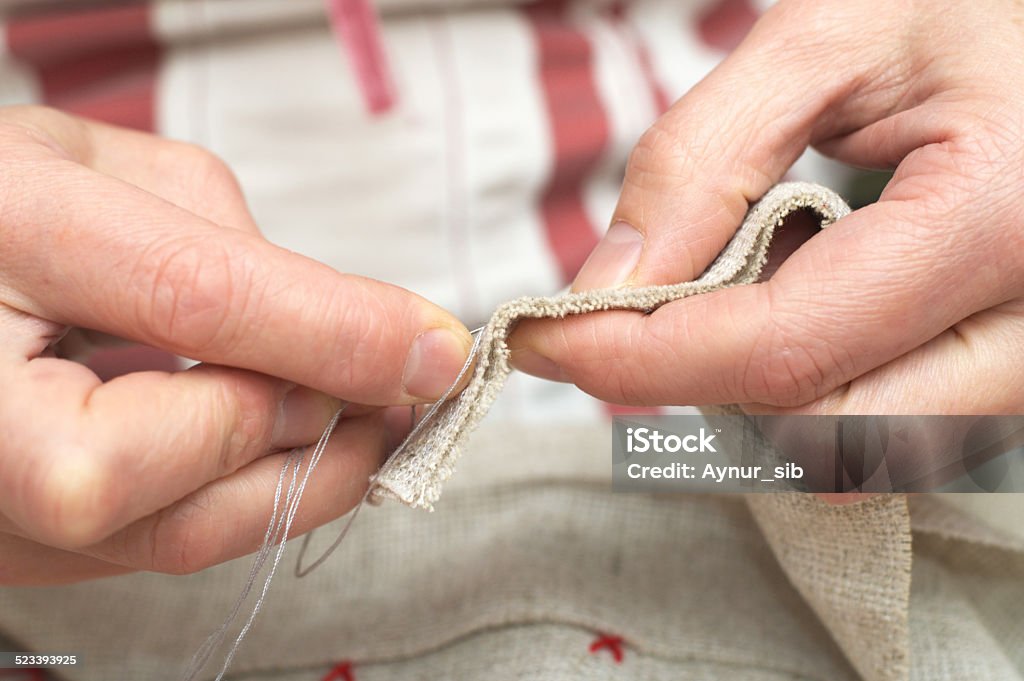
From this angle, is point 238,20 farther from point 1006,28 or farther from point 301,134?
point 1006,28

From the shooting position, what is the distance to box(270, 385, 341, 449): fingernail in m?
0.68

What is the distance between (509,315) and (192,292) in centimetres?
24

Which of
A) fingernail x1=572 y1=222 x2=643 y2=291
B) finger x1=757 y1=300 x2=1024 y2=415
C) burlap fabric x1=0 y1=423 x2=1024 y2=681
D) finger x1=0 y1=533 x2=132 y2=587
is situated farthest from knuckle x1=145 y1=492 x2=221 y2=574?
finger x1=757 y1=300 x2=1024 y2=415

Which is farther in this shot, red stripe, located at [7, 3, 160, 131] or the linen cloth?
red stripe, located at [7, 3, 160, 131]

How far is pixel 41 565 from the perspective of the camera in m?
0.73

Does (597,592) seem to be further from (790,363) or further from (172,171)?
(172,171)

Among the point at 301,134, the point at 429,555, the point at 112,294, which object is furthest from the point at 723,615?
the point at 301,134

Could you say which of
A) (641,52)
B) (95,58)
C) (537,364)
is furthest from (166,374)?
(641,52)

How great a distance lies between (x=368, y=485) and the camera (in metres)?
0.73

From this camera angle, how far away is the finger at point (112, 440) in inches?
21.4

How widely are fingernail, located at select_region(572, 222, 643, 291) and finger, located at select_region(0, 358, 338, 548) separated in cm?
28

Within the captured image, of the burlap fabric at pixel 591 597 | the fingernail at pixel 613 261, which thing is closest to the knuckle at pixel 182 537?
the burlap fabric at pixel 591 597

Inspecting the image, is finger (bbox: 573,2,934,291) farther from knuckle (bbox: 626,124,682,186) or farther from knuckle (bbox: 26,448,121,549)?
knuckle (bbox: 26,448,121,549)

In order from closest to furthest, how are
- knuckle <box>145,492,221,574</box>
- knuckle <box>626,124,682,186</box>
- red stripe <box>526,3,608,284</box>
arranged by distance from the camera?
knuckle <box>145,492,221,574</box>
knuckle <box>626,124,682,186</box>
red stripe <box>526,3,608,284</box>
